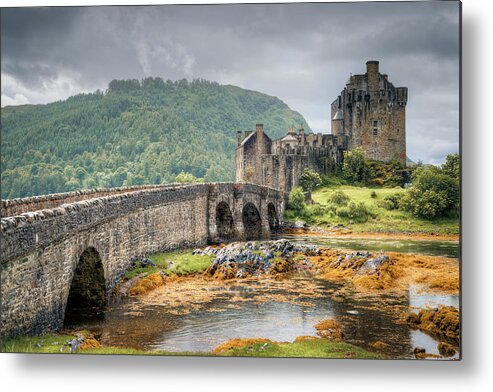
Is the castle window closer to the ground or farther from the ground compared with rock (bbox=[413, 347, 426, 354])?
farther from the ground

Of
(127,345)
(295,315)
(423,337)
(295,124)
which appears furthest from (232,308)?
(295,124)

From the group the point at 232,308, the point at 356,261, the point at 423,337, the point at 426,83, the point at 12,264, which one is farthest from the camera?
the point at 356,261

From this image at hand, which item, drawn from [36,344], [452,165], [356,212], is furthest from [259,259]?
[36,344]

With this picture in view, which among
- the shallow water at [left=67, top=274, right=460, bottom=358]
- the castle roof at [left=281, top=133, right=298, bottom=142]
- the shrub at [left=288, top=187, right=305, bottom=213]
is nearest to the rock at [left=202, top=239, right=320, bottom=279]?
the shrub at [left=288, top=187, right=305, bottom=213]

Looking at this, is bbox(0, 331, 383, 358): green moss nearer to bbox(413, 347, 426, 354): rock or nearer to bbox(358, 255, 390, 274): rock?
bbox(413, 347, 426, 354): rock

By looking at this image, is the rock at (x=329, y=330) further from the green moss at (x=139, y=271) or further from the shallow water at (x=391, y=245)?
the green moss at (x=139, y=271)

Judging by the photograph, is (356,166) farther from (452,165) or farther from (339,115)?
(452,165)

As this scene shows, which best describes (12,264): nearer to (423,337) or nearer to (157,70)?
(157,70)
